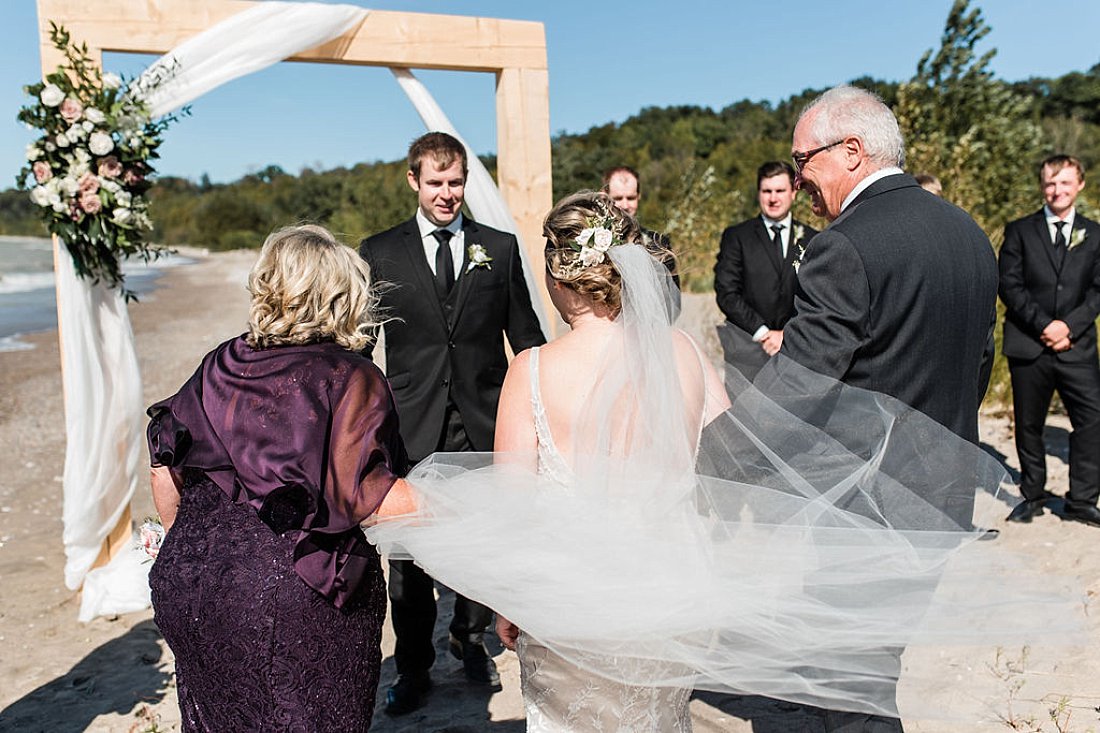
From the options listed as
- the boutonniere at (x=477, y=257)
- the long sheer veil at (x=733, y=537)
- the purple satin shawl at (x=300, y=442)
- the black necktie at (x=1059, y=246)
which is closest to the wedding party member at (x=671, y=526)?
the long sheer veil at (x=733, y=537)

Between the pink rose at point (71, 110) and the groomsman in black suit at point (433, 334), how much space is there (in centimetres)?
186

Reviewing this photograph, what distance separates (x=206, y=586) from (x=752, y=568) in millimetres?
1379

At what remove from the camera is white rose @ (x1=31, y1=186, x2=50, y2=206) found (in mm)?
4387

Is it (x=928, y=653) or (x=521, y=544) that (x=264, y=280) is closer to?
(x=521, y=544)

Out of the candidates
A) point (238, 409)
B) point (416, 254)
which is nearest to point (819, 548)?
point (238, 409)

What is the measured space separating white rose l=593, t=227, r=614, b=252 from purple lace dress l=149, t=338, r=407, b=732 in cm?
68

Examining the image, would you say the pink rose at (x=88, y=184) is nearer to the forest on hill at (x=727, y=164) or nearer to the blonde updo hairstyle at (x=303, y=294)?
the forest on hill at (x=727, y=164)

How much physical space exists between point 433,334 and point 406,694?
157 cm

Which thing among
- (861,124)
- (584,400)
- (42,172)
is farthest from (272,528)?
(42,172)

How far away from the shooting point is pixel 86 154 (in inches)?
176

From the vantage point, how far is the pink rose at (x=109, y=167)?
4.50 m

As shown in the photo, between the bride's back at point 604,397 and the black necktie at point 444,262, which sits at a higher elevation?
the black necktie at point 444,262

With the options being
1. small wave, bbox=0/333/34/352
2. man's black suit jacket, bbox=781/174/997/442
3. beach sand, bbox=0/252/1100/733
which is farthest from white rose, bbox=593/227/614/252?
small wave, bbox=0/333/34/352

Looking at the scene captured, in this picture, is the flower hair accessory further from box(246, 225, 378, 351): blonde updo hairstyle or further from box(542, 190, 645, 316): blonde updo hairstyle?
box(246, 225, 378, 351): blonde updo hairstyle
